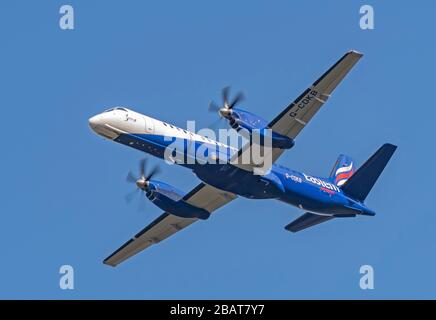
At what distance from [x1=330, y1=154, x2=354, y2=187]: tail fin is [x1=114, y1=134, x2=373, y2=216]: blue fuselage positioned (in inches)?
60.9

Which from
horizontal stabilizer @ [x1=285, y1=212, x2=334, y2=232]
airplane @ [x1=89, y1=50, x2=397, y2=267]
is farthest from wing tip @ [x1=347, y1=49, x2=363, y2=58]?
horizontal stabilizer @ [x1=285, y1=212, x2=334, y2=232]

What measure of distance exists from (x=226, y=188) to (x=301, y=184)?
10.9ft

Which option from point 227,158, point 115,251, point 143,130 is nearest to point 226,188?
point 227,158

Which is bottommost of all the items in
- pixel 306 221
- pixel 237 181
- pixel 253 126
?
pixel 306 221

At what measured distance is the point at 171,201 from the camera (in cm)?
4234

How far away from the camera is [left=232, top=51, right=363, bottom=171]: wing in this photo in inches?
1476

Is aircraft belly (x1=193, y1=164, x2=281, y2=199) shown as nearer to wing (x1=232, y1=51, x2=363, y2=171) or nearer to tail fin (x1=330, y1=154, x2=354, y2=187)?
wing (x1=232, y1=51, x2=363, y2=171)

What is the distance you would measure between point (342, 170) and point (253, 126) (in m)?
8.43

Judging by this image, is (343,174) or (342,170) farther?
(342,170)

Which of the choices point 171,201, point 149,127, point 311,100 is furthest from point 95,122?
point 311,100

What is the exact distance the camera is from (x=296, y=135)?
129 feet

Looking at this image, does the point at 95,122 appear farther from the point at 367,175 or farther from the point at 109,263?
the point at 367,175

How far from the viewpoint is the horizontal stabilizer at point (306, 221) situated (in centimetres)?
4362

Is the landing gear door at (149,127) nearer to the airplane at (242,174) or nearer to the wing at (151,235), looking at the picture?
the airplane at (242,174)
